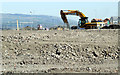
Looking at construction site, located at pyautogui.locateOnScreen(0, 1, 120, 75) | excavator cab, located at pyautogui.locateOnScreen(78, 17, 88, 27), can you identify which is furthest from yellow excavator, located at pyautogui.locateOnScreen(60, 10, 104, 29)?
construction site, located at pyautogui.locateOnScreen(0, 1, 120, 75)

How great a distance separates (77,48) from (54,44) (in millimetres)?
1170

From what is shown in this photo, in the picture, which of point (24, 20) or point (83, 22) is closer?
point (83, 22)

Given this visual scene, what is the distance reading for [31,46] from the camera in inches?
449

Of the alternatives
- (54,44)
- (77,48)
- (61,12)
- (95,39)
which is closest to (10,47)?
(54,44)

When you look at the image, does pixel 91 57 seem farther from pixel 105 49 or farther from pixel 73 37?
pixel 73 37

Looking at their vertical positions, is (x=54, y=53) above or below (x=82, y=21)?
below

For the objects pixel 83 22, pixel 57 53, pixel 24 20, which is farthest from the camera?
pixel 24 20

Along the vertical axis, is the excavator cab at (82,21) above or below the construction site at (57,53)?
above

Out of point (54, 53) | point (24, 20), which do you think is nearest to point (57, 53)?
point (54, 53)

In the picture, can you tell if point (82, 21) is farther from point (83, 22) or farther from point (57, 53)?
point (57, 53)

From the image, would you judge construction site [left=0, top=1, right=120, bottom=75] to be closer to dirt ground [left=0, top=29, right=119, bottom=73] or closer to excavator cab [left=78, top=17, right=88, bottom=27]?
dirt ground [left=0, top=29, right=119, bottom=73]

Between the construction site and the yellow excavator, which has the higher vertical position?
the yellow excavator

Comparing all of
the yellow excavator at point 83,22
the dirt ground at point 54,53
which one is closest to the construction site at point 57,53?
the dirt ground at point 54,53

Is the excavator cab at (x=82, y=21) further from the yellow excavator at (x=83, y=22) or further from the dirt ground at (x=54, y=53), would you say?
the dirt ground at (x=54, y=53)
